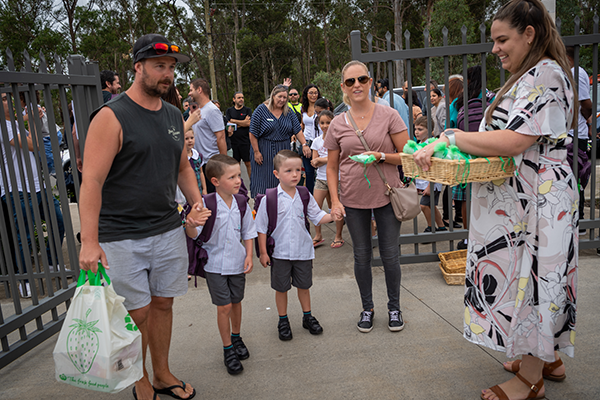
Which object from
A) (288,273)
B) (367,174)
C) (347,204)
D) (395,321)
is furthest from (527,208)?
(288,273)

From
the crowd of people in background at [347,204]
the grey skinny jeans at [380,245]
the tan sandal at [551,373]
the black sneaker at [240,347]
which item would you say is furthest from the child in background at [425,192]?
the black sneaker at [240,347]

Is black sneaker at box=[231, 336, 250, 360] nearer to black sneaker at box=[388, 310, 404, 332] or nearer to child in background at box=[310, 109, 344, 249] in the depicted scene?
black sneaker at box=[388, 310, 404, 332]

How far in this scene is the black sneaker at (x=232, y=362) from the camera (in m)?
2.93

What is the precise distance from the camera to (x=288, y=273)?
3.32 meters

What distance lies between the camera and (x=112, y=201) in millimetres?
2324

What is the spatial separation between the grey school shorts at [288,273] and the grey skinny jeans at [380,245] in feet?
1.36

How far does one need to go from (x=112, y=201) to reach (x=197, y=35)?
44.2 m

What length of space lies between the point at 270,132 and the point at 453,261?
268cm

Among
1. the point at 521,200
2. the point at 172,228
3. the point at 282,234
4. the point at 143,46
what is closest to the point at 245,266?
the point at 282,234

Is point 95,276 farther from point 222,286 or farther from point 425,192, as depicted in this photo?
point 425,192

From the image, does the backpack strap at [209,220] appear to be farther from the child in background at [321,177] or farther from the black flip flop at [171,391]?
the child in background at [321,177]

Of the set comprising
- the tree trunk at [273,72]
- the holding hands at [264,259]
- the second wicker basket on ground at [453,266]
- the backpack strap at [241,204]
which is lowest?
the second wicker basket on ground at [453,266]

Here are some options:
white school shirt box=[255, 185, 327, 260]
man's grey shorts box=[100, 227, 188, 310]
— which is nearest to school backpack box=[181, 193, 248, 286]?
man's grey shorts box=[100, 227, 188, 310]

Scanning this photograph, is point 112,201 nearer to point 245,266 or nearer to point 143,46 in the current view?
point 143,46
